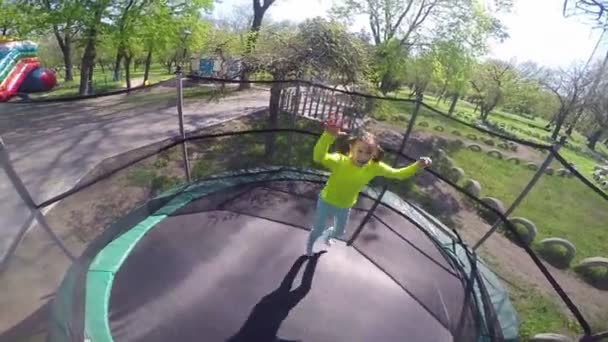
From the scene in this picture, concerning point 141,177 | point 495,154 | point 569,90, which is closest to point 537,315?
point 141,177

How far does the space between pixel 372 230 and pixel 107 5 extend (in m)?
8.46

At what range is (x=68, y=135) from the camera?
113 inches

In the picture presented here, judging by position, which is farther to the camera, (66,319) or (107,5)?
(107,5)

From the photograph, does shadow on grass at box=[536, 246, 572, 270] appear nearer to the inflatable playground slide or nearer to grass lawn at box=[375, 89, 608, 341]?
grass lawn at box=[375, 89, 608, 341]

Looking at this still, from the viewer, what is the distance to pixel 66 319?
6.35ft

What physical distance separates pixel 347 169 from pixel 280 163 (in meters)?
2.29

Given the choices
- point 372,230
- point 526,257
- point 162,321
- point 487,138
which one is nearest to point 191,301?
point 162,321

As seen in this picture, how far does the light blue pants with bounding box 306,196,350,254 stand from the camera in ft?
8.68

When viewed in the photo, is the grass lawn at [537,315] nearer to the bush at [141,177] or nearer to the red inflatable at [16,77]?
the bush at [141,177]

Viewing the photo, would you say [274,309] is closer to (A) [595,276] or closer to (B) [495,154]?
(A) [595,276]

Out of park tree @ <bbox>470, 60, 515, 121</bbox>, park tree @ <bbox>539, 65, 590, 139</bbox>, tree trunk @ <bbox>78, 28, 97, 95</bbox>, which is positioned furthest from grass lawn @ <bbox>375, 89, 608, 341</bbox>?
park tree @ <bbox>470, 60, 515, 121</bbox>

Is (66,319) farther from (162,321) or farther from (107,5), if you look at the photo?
(107,5)

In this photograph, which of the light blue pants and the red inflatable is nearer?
the light blue pants

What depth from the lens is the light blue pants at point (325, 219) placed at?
104 inches
